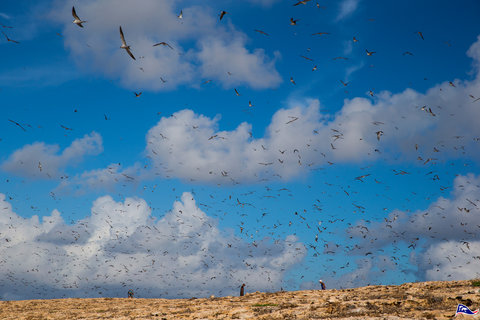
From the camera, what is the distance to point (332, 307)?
15984 mm

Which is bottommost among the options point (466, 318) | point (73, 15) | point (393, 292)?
point (466, 318)

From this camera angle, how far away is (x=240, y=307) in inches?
722

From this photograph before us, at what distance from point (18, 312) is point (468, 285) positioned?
1021 inches

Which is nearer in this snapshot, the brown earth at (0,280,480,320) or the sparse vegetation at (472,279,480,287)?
the brown earth at (0,280,480,320)

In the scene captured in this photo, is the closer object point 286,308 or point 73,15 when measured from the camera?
point 73,15

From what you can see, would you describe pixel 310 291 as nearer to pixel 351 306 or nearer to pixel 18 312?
pixel 351 306

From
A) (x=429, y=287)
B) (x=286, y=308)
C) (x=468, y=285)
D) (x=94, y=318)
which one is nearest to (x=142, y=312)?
(x=94, y=318)

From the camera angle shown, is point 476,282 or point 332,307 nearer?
point 332,307

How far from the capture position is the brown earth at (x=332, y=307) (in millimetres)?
14195

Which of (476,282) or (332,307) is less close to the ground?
(476,282)

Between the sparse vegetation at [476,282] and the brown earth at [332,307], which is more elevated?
the sparse vegetation at [476,282]

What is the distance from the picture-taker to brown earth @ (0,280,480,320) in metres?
14.2

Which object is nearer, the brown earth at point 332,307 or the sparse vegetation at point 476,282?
the brown earth at point 332,307

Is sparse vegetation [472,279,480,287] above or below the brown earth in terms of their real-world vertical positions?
above
